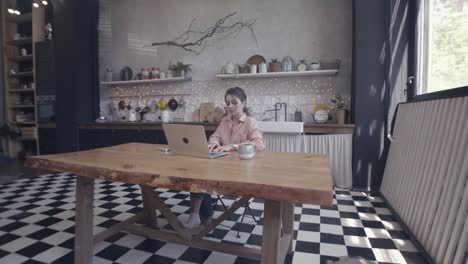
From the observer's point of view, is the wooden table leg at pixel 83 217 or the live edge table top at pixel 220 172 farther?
the wooden table leg at pixel 83 217

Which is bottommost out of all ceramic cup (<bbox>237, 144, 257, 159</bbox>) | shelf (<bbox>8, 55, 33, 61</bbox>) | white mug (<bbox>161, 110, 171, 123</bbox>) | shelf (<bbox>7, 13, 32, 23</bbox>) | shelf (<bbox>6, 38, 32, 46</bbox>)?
ceramic cup (<bbox>237, 144, 257, 159</bbox>)

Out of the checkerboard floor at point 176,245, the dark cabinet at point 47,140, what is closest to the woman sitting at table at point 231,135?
the checkerboard floor at point 176,245

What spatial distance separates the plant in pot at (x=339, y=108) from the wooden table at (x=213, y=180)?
6.97 ft

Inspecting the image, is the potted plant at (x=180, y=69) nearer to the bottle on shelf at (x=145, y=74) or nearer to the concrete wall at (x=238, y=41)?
the concrete wall at (x=238, y=41)

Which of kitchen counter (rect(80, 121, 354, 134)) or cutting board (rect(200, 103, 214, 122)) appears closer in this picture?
kitchen counter (rect(80, 121, 354, 134))

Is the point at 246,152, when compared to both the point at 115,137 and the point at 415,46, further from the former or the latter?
the point at 115,137

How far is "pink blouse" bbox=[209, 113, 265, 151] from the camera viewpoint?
2264 mm

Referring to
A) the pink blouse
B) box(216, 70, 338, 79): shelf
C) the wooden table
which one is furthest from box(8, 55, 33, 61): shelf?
the pink blouse

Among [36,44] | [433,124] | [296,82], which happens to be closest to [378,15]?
[296,82]

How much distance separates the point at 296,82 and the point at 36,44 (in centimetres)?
521

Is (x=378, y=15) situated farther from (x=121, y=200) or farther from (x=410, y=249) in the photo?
(x=121, y=200)

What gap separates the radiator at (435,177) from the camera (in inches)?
60.8

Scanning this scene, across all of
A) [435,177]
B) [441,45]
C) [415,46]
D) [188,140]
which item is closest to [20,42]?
[188,140]

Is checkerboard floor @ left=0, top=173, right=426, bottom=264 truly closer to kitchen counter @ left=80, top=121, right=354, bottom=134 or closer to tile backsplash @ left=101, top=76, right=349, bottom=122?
kitchen counter @ left=80, top=121, right=354, bottom=134
